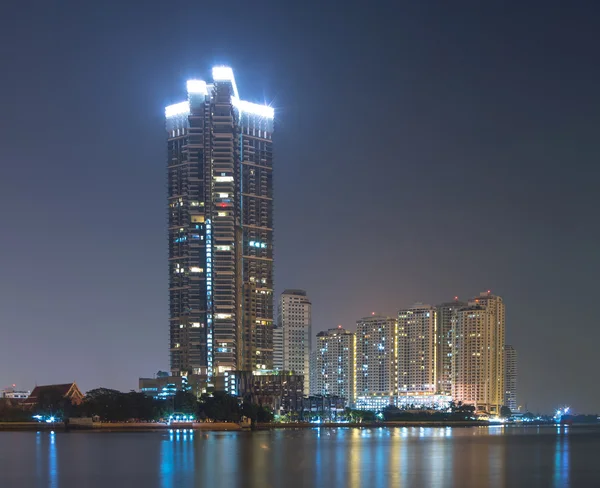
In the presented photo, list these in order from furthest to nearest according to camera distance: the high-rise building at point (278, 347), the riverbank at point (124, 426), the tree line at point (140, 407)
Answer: the high-rise building at point (278, 347)
the tree line at point (140, 407)
the riverbank at point (124, 426)

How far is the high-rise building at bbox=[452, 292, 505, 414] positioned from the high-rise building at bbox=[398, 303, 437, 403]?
4.54 metres

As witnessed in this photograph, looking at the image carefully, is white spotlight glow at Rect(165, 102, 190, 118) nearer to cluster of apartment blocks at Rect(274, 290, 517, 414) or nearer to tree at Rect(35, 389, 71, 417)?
tree at Rect(35, 389, 71, 417)

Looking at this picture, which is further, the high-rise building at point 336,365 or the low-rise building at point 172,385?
the high-rise building at point 336,365

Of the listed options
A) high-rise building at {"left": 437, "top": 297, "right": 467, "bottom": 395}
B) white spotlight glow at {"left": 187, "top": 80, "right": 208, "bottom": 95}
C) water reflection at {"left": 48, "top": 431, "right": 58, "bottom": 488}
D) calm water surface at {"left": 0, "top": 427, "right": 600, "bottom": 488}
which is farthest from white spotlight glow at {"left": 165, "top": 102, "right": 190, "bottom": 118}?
high-rise building at {"left": 437, "top": 297, "right": 467, "bottom": 395}

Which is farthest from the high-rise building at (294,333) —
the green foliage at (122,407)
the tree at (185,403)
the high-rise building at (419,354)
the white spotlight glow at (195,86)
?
the green foliage at (122,407)

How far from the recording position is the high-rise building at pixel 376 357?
7298 inches

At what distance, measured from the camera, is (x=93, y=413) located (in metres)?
117

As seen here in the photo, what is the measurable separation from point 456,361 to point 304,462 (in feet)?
399

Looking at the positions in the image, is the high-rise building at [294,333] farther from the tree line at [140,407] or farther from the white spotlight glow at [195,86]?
the white spotlight glow at [195,86]

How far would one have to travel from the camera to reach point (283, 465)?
60.8 metres

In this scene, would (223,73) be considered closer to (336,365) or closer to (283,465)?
(336,365)

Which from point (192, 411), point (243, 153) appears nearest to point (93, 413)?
point (192, 411)

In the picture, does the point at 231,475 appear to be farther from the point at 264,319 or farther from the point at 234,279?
the point at 264,319

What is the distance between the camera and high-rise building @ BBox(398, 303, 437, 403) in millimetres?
181250
